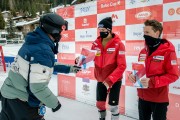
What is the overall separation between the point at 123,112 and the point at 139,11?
1500 millimetres

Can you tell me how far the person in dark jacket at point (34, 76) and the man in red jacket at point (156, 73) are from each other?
869 mm

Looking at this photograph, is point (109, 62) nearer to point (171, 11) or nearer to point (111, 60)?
point (111, 60)

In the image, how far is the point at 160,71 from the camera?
218 centimetres

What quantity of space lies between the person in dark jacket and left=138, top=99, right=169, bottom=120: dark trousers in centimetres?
93

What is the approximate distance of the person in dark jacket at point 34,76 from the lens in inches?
62.6

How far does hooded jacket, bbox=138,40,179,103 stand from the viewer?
6.93 feet

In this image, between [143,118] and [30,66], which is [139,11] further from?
[30,66]

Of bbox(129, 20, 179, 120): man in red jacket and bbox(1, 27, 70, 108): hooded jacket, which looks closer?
bbox(1, 27, 70, 108): hooded jacket

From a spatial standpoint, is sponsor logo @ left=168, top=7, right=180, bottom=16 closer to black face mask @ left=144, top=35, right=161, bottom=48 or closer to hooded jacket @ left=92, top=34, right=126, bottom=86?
hooded jacket @ left=92, top=34, right=126, bottom=86

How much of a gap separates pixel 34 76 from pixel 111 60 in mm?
1486

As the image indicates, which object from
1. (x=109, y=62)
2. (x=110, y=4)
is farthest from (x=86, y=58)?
(x=110, y=4)

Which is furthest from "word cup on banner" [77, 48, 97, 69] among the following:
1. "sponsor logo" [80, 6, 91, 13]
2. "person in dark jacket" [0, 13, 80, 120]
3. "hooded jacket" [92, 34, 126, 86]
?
"sponsor logo" [80, 6, 91, 13]

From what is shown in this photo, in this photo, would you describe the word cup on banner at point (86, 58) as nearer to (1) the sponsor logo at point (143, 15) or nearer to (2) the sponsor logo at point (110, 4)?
(1) the sponsor logo at point (143, 15)

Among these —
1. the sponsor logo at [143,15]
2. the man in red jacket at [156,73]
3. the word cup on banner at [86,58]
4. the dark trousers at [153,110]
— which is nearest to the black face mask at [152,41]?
the man in red jacket at [156,73]
